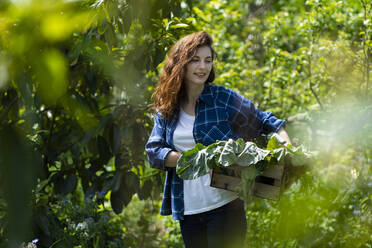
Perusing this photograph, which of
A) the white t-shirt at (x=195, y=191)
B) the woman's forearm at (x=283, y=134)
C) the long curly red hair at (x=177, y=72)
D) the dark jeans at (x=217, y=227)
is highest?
the long curly red hair at (x=177, y=72)

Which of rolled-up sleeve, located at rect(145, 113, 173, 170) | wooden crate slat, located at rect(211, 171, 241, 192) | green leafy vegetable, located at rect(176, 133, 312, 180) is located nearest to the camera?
green leafy vegetable, located at rect(176, 133, 312, 180)

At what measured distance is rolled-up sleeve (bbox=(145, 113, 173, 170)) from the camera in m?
1.91

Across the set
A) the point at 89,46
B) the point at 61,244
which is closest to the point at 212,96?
the point at 61,244

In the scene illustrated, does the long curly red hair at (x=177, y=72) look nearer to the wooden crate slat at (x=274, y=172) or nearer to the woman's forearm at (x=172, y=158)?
the woman's forearm at (x=172, y=158)

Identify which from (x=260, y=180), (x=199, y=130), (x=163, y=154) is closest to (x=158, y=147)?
(x=163, y=154)

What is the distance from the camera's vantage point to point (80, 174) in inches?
121

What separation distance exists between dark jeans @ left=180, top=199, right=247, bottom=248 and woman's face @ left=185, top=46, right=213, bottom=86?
0.56m

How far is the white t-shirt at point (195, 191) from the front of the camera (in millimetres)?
1917

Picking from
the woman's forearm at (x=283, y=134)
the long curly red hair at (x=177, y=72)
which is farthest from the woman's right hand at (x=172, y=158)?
the woman's forearm at (x=283, y=134)

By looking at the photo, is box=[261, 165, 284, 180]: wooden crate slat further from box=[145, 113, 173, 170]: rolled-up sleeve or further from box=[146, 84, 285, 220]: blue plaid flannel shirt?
box=[145, 113, 173, 170]: rolled-up sleeve

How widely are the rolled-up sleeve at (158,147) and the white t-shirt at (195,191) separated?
7 cm

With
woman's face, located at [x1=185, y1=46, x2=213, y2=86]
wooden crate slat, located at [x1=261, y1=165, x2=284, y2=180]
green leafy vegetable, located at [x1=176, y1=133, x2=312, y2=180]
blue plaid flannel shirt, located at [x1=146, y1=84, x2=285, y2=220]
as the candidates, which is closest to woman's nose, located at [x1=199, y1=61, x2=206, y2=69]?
woman's face, located at [x1=185, y1=46, x2=213, y2=86]

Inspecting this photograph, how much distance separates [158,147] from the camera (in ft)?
6.48

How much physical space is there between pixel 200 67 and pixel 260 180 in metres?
0.55
